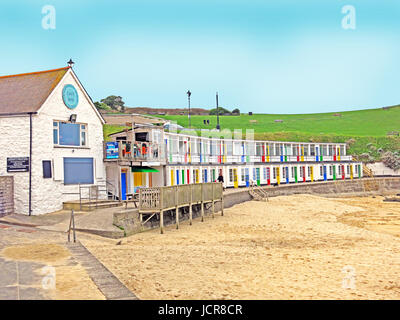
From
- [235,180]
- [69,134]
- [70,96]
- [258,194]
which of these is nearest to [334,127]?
[235,180]

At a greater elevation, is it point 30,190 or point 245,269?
point 30,190

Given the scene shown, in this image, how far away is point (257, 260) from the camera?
1449 centimetres

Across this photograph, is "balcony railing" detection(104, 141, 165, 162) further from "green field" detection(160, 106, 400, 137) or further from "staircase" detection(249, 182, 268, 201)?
"green field" detection(160, 106, 400, 137)

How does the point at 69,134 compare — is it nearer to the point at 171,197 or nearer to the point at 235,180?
the point at 171,197

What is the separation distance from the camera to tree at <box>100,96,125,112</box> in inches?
3966

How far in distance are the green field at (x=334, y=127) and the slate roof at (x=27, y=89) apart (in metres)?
29.0

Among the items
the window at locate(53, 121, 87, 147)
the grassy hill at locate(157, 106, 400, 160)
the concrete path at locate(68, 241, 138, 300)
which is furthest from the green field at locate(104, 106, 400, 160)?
the concrete path at locate(68, 241, 138, 300)

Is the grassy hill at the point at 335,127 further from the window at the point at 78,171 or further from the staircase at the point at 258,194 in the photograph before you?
the window at the point at 78,171

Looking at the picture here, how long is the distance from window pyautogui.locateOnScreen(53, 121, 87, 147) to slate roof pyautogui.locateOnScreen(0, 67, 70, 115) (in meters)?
1.72

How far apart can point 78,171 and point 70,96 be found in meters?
4.52
